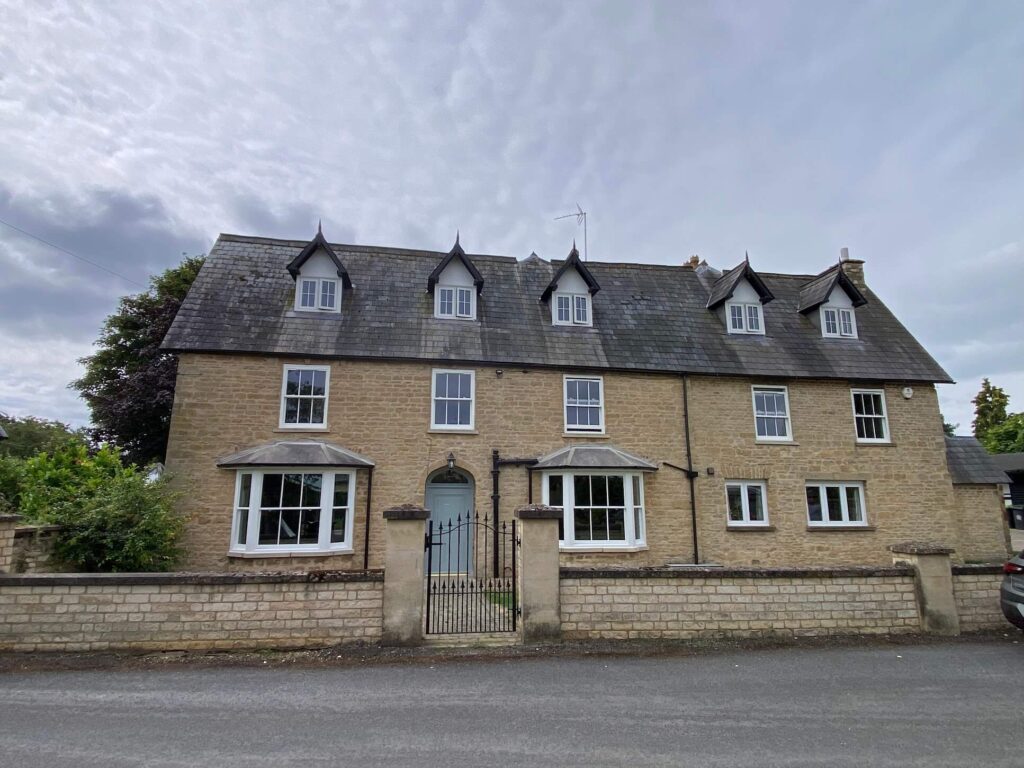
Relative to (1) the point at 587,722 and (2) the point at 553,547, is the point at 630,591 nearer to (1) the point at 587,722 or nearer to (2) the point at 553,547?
(2) the point at 553,547

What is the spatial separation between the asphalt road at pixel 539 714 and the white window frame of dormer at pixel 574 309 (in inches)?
439

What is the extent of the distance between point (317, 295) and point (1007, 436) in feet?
201

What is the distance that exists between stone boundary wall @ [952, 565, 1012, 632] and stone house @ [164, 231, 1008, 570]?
6.44 meters

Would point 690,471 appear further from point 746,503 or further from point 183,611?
point 183,611

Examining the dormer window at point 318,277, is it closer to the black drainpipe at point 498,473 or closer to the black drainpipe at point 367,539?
the black drainpipe at point 367,539

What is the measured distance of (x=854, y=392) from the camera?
16.9 m

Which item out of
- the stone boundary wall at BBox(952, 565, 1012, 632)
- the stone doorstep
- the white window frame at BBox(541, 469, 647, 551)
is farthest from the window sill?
the stone boundary wall at BBox(952, 565, 1012, 632)

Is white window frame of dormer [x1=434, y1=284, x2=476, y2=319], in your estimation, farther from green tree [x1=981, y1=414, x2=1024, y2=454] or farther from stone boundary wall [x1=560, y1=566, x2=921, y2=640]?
green tree [x1=981, y1=414, x2=1024, y2=454]

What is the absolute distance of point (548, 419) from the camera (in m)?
15.3

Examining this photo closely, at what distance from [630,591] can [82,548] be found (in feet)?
32.1

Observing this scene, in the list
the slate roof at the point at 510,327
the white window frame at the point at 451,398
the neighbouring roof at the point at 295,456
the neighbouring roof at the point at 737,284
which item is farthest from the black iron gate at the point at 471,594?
the neighbouring roof at the point at 737,284

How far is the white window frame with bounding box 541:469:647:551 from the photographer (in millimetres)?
14406

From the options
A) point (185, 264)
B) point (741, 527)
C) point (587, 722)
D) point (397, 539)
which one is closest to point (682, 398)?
point (741, 527)

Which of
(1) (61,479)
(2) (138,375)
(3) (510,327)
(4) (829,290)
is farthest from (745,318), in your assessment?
(2) (138,375)
